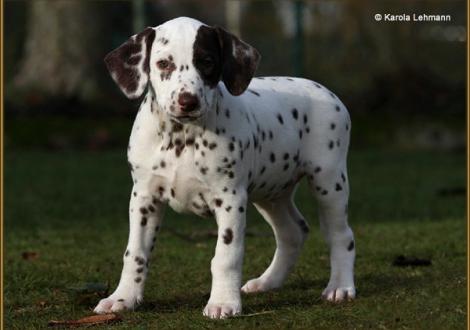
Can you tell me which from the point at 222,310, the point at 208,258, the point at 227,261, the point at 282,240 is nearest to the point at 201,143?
the point at 227,261

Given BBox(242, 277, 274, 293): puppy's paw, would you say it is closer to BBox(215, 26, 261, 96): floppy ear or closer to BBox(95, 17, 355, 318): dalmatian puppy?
BBox(95, 17, 355, 318): dalmatian puppy

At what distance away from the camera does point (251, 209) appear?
9734 mm

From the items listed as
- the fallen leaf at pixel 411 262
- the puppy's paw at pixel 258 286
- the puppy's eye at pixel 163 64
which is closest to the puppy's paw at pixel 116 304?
the puppy's paw at pixel 258 286

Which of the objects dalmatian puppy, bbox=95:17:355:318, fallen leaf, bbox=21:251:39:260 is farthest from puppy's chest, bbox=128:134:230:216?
fallen leaf, bbox=21:251:39:260

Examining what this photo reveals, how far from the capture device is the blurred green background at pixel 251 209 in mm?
5750

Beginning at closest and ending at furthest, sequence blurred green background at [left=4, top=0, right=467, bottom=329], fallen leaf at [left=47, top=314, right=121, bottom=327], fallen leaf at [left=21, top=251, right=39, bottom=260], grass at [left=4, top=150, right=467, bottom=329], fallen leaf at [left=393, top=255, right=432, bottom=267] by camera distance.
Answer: fallen leaf at [left=47, top=314, right=121, bottom=327] → grass at [left=4, top=150, right=467, bottom=329] → blurred green background at [left=4, top=0, right=467, bottom=329] → fallen leaf at [left=393, top=255, right=432, bottom=267] → fallen leaf at [left=21, top=251, right=39, bottom=260]

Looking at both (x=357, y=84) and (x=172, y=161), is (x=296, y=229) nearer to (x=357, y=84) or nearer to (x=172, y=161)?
(x=172, y=161)

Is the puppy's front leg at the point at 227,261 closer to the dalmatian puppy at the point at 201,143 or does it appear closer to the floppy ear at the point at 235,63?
the dalmatian puppy at the point at 201,143

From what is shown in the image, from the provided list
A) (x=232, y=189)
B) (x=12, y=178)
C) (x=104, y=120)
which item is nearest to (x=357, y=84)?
(x=104, y=120)

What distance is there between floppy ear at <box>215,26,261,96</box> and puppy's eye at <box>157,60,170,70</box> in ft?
1.03

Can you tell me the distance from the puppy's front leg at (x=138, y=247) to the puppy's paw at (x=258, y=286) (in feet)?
2.73

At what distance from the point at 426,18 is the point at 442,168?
7.53ft

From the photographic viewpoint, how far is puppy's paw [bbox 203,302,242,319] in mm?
5242

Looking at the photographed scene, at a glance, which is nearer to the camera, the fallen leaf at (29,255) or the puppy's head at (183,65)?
the puppy's head at (183,65)
